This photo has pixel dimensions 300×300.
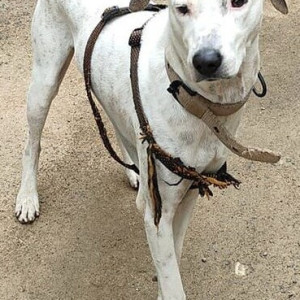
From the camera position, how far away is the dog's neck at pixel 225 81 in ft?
9.52

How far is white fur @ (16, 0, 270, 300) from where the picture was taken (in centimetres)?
269

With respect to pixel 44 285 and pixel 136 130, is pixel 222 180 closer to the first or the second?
pixel 136 130

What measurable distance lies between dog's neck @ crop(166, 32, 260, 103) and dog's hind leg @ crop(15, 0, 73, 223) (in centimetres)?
102

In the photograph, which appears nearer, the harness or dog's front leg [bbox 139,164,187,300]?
the harness

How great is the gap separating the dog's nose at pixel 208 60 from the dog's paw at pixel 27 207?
184cm

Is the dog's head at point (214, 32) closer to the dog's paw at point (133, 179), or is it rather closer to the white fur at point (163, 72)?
the white fur at point (163, 72)

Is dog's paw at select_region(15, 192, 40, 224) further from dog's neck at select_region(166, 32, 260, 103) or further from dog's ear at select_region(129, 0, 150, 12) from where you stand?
dog's neck at select_region(166, 32, 260, 103)

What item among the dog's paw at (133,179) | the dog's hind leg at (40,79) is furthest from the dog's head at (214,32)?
the dog's paw at (133,179)

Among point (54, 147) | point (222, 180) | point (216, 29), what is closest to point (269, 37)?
point (54, 147)

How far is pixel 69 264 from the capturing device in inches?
157

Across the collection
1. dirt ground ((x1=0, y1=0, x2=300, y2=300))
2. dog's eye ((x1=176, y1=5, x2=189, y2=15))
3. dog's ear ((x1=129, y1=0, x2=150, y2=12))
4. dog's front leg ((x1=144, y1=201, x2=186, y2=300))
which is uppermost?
dog's eye ((x1=176, y1=5, x2=189, y2=15))

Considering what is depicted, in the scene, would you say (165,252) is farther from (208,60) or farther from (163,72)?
(208,60)

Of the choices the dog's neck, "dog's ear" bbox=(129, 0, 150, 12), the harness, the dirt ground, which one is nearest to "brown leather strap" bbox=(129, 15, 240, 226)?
the harness

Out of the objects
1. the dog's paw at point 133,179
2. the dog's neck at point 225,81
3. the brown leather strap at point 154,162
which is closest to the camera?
the dog's neck at point 225,81
